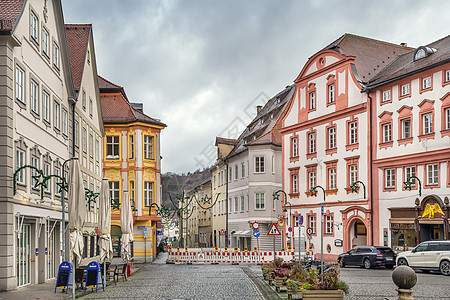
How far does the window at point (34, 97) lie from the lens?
2480 cm

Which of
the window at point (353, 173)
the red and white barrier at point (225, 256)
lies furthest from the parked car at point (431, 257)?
the red and white barrier at point (225, 256)

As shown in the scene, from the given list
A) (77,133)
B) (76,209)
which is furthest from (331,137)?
(76,209)

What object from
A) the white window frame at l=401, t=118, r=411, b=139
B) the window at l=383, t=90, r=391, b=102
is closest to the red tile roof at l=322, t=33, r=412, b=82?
the window at l=383, t=90, r=391, b=102

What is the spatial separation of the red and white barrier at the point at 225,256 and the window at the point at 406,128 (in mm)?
11312

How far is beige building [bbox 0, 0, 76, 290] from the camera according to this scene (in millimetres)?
21453

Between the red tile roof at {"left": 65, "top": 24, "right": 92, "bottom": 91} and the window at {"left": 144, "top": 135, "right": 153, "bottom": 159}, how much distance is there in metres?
14.9

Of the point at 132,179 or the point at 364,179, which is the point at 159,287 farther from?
the point at 132,179

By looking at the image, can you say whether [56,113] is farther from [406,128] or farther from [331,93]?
[331,93]

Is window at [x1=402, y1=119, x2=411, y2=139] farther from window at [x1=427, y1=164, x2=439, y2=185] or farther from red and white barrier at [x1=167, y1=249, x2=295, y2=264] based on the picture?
red and white barrier at [x1=167, y1=249, x2=295, y2=264]

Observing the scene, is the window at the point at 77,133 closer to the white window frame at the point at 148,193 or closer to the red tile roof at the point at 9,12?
the red tile roof at the point at 9,12

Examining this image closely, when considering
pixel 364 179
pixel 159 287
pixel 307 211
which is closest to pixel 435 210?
pixel 364 179

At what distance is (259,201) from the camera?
197ft

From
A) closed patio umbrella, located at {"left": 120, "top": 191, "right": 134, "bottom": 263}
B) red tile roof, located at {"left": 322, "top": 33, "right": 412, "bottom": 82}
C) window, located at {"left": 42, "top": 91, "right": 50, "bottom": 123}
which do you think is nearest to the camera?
window, located at {"left": 42, "top": 91, "right": 50, "bottom": 123}

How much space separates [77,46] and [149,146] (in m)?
16.6
